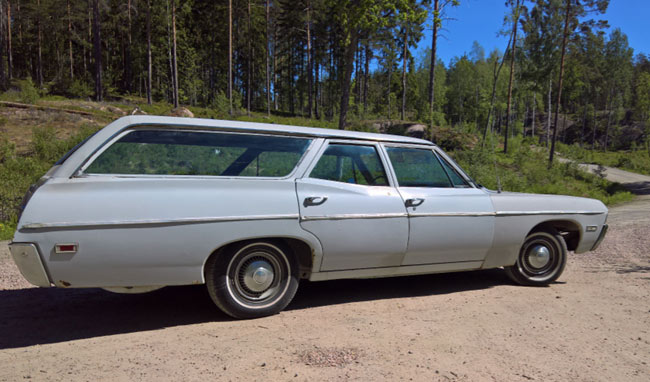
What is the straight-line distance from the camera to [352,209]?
3.95m

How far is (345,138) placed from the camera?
4.23 meters

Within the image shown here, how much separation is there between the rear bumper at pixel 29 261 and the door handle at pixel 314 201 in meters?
2.00

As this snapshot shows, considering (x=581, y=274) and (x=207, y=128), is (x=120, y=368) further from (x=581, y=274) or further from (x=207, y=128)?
(x=581, y=274)

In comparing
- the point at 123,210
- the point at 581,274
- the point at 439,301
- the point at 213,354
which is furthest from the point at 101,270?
the point at 581,274

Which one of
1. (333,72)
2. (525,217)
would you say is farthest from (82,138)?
(333,72)

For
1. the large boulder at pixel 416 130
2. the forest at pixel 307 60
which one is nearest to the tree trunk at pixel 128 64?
the forest at pixel 307 60

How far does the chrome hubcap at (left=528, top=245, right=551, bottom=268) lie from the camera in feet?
16.5

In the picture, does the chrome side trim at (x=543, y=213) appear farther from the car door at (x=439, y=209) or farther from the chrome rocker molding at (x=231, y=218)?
the car door at (x=439, y=209)

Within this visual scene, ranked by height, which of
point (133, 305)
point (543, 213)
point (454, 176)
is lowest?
point (133, 305)

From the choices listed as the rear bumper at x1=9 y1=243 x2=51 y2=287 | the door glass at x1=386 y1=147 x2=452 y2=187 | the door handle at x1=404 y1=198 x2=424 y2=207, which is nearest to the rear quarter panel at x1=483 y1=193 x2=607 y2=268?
the door glass at x1=386 y1=147 x2=452 y2=187

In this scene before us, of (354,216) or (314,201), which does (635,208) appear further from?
(314,201)

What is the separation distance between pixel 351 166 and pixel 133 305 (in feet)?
8.23

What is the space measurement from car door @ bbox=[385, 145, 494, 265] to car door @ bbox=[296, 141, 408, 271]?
0.17 meters

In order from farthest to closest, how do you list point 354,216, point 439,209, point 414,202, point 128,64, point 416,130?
point 128,64 < point 416,130 < point 439,209 < point 414,202 < point 354,216
